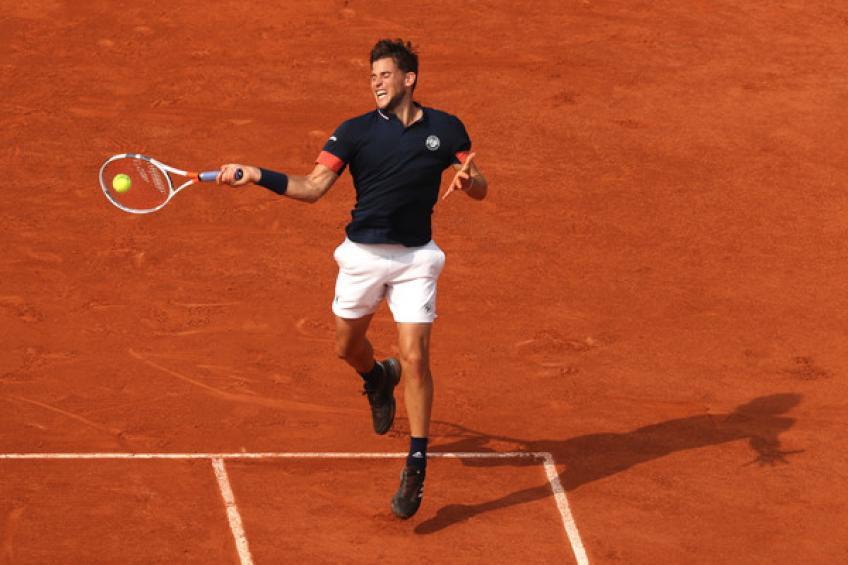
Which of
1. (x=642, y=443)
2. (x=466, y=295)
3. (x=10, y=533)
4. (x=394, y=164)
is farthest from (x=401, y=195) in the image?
(x=466, y=295)

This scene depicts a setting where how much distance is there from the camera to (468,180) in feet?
31.2

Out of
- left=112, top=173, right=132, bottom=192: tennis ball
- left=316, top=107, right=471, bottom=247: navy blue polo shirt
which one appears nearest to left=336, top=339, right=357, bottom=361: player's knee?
left=316, top=107, right=471, bottom=247: navy blue polo shirt

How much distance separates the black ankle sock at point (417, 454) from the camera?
9.67 meters

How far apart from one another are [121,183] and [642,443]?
13.2 feet

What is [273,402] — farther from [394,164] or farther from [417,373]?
[394,164]

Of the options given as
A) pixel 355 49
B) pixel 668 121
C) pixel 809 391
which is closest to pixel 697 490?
pixel 809 391

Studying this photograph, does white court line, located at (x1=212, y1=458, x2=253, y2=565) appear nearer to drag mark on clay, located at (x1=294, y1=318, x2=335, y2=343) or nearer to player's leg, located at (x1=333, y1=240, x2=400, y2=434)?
player's leg, located at (x1=333, y1=240, x2=400, y2=434)

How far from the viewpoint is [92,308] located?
41.0 feet

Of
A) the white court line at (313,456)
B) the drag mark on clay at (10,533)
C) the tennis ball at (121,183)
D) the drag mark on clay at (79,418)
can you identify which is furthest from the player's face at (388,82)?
the drag mark on clay at (10,533)

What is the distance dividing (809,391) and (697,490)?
182 centimetres

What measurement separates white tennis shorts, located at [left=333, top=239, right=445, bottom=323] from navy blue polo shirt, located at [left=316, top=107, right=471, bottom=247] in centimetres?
8

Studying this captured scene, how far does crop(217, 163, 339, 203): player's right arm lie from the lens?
9133 mm

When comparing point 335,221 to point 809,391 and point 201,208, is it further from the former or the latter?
point 809,391

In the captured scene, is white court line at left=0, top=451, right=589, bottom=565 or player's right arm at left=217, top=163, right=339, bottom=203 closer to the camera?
player's right arm at left=217, top=163, right=339, bottom=203
